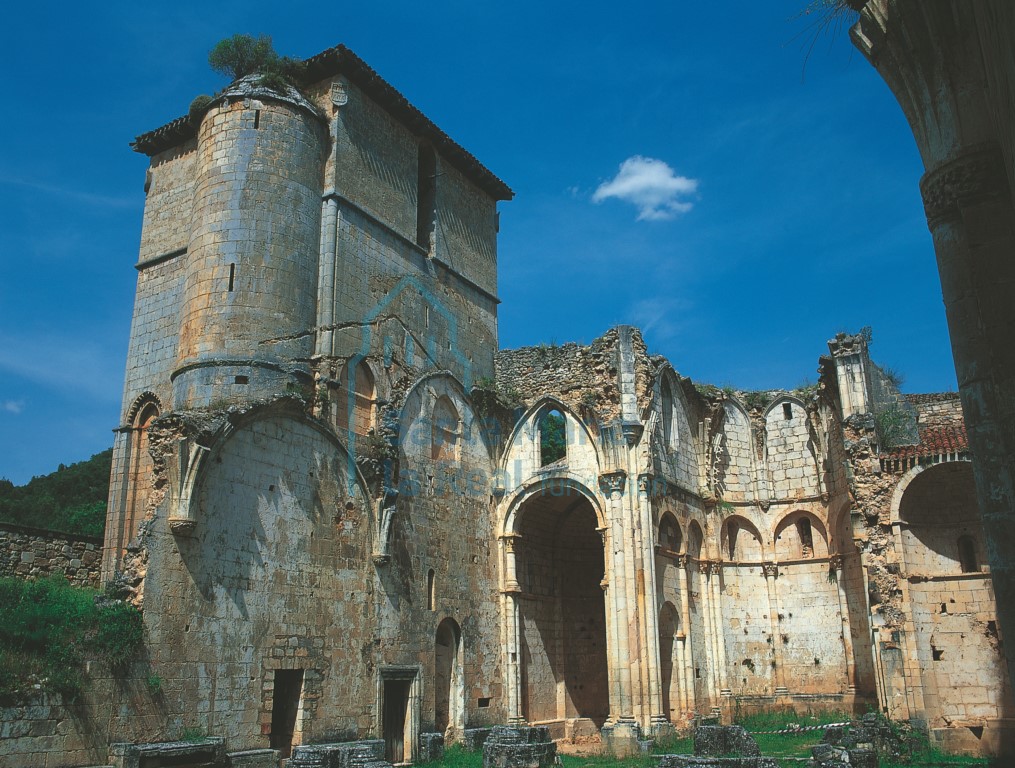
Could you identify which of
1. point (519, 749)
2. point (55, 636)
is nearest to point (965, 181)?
point (519, 749)

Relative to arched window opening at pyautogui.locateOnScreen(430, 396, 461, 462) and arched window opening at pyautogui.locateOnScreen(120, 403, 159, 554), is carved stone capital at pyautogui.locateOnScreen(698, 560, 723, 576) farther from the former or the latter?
arched window opening at pyautogui.locateOnScreen(120, 403, 159, 554)

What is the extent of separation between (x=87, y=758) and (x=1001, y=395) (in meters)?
10.9

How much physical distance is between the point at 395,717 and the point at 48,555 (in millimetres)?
6751

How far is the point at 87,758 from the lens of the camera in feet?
36.0

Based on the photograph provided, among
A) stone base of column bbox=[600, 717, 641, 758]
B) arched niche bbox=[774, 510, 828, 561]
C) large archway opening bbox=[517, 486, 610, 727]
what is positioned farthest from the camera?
arched niche bbox=[774, 510, 828, 561]

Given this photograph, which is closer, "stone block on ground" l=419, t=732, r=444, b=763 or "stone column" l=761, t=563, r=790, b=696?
"stone block on ground" l=419, t=732, r=444, b=763

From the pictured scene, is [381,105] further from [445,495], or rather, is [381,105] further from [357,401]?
[445,495]

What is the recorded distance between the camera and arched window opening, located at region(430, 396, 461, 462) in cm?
1906

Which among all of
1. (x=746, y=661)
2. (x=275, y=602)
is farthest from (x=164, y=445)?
(x=746, y=661)

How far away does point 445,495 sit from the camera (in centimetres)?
1897

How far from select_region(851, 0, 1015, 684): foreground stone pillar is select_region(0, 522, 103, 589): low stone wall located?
13223mm

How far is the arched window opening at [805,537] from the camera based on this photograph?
72.8 feet

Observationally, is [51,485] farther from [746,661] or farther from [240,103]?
[746,661]

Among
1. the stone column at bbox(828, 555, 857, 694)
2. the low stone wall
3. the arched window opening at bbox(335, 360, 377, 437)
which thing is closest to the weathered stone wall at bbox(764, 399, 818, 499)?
the stone column at bbox(828, 555, 857, 694)
